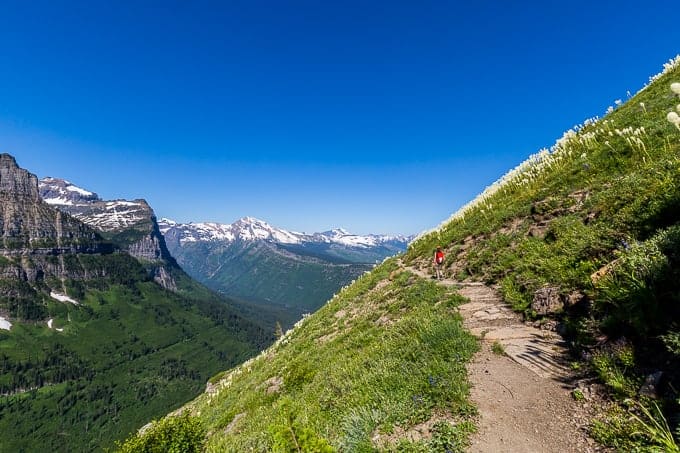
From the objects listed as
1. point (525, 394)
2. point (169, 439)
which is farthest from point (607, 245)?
point (169, 439)

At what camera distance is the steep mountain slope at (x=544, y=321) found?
5590 mm

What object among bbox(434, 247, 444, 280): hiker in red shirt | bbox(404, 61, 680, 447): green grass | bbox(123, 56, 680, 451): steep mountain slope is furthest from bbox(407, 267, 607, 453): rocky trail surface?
bbox(434, 247, 444, 280): hiker in red shirt

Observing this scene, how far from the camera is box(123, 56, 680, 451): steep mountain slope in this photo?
5.59 m

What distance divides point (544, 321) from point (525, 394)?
322 cm

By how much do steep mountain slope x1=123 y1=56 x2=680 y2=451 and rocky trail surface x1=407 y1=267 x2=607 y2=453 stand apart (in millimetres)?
338

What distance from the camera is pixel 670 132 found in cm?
1332

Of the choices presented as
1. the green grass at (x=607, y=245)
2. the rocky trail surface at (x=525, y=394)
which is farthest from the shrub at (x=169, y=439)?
the green grass at (x=607, y=245)

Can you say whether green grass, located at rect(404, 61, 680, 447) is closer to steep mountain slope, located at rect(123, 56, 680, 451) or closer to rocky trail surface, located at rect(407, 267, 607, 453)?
steep mountain slope, located at rect(123, 56, 680, 451)

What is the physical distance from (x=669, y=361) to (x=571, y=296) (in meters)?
3.44

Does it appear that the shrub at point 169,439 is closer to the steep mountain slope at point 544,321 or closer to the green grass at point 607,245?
the steep mountain slope at point 544,321

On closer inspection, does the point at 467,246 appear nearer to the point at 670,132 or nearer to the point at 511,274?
the point at 511,274

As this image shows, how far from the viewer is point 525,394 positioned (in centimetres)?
641

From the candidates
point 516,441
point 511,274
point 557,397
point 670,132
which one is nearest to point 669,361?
point 557,397

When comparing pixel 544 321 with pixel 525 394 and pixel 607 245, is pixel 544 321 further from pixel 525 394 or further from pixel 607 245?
pixel 525 394
